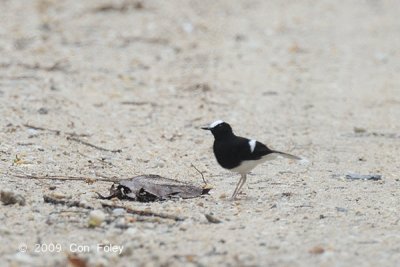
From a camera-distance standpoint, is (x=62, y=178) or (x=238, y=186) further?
(x=238, y=186)

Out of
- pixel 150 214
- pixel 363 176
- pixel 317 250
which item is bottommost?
pixel 363 176

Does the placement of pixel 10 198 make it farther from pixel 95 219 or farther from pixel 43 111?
pixel 43 111

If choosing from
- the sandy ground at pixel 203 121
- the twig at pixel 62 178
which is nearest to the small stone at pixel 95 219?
the sandy ground at pixel 203 121

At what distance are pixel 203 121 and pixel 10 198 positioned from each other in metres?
3.68

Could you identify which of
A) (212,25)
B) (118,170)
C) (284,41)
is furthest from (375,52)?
(118,170)

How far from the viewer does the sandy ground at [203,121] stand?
4.68 metres

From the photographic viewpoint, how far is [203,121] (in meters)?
8.65

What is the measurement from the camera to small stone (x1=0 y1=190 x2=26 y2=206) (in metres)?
5.18

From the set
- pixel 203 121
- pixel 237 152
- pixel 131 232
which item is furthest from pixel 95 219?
pixel 203 121

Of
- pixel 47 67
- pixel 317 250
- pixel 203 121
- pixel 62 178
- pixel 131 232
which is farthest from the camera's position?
pixel 47 67

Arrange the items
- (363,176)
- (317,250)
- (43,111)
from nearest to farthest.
Result: (317,250), (363,176), (43,111)

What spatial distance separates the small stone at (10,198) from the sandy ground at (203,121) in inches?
1.9

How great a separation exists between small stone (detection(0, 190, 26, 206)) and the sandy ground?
48 millimetres

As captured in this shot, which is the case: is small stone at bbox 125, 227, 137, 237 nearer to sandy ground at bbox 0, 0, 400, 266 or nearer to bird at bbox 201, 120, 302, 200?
sandy ground at bbox 0, 0, 400, 266
